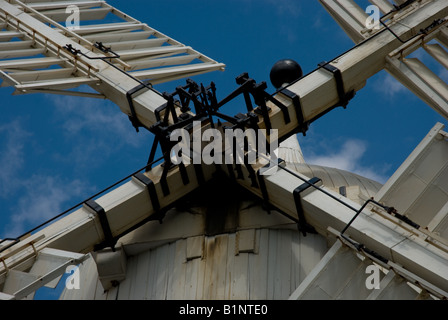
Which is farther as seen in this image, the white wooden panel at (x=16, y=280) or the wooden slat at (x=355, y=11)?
the wooden slat at (x=355, y=11)

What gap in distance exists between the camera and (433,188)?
1325 cm

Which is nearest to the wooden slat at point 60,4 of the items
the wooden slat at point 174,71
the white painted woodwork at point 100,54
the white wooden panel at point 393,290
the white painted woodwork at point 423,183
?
the white painted woodwork at point 100,54

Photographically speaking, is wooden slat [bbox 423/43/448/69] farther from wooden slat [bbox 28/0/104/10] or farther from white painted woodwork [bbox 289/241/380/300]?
wooden slat [bbox 28/0/104/10]

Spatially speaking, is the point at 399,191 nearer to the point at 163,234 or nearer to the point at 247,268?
the point at 247,268

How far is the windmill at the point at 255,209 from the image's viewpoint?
483 inches

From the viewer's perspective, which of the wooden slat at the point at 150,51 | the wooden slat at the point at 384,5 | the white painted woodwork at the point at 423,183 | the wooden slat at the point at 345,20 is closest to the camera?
the white painted woodwork at the point at 423,183

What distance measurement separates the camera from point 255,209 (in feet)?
48.0

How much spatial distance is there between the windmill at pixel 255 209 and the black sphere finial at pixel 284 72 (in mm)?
1448

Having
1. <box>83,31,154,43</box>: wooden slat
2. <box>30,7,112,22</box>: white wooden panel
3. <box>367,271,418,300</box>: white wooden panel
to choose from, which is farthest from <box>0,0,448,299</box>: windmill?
<box>30,7,112,22</box>: white wooden panel

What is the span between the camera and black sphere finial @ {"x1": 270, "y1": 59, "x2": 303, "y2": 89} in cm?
1817

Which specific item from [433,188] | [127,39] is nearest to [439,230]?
[433,188]

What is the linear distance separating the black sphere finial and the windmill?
145 cm

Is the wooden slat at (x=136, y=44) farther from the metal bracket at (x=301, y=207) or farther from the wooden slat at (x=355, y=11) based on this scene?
the metal bracket at (x=301, y=207)

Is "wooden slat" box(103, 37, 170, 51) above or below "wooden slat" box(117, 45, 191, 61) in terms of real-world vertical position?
below
